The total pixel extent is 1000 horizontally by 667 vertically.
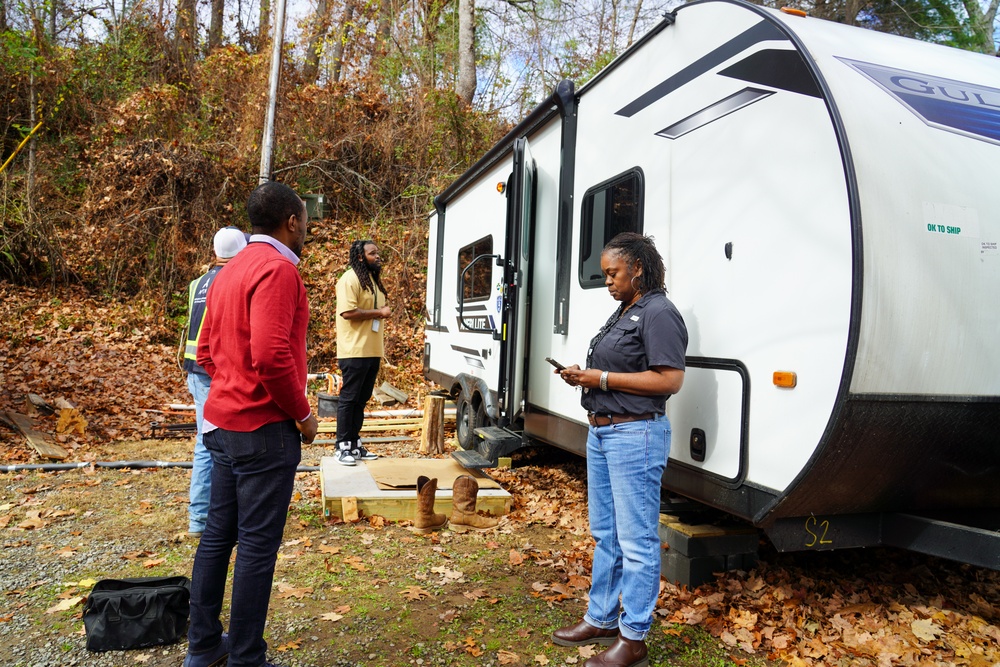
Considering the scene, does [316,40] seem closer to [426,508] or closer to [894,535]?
[426,508]

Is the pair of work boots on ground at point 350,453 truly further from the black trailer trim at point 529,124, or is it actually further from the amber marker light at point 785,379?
the amber marker light at point 785,379

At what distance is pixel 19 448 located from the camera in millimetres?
6914

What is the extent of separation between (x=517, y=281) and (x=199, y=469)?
103 inches

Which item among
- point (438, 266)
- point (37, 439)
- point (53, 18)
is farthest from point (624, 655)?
point (53, 18)

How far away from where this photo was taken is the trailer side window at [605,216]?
14.1 feet

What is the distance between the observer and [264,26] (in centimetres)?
1803

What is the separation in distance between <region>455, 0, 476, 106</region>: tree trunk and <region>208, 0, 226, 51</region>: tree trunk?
6284mm

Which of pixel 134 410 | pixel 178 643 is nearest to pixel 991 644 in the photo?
pixel 178 643

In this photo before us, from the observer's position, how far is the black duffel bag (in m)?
3.28

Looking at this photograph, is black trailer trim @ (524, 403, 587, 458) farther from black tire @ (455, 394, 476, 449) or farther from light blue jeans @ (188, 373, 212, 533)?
light blue jeans @ (188, 373, 212, 533)

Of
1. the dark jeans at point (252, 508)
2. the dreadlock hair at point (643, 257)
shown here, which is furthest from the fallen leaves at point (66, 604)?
the dreadlock hair at point (643, 257)

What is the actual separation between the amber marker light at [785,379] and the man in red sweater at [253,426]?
1924 mm

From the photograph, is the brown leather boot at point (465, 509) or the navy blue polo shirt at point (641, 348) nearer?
the navy blue polo shirt at point (641, 348)

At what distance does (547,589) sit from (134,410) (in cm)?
654
